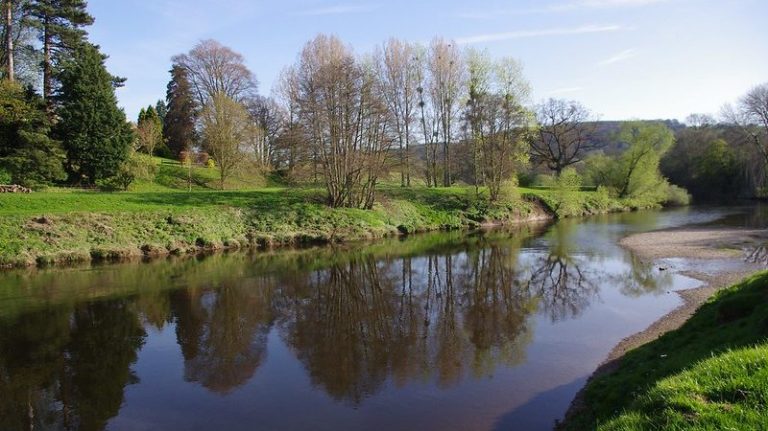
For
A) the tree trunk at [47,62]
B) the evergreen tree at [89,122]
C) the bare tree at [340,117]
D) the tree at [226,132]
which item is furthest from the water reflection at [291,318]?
the tree trunk at [47,62]

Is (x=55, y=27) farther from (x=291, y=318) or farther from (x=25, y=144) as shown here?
(x=291, y=318)

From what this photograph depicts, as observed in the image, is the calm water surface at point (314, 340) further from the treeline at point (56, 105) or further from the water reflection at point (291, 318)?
the treeline at point (56, 105)

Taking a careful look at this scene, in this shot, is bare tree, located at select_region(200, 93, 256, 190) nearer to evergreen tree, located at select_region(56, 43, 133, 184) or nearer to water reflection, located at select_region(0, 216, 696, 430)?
Result: evergreen tree, located at select_region(56, 43, 133, 184)

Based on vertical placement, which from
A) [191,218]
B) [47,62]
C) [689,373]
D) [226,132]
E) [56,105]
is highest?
[47,62]

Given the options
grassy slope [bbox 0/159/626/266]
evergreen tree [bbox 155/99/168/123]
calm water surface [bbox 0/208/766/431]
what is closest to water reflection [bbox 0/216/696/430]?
calm water surface [bbox 0/208/766/431]

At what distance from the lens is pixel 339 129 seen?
3158 cm

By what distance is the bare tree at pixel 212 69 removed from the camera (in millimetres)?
51375

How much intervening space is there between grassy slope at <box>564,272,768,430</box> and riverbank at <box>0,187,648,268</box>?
2130 centimetres

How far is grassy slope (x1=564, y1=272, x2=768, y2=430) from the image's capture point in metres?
4.77

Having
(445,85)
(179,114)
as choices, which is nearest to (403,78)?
(445,85)

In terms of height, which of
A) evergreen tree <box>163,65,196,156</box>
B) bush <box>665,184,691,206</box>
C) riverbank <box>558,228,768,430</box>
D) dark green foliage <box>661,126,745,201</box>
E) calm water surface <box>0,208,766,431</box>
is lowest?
calm water surface <box>0,208,766,431</box>

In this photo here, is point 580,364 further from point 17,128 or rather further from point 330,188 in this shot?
point 17,128

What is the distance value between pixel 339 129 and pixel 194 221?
1049 centimetres

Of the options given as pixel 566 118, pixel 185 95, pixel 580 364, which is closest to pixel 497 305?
pixel 580 364
